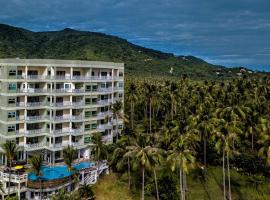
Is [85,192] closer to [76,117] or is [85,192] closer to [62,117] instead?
[62,117]

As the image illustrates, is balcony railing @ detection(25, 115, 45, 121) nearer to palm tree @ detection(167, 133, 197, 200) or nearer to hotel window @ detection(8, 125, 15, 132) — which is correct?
hotel window @ detection(8, 125, 15, 132)

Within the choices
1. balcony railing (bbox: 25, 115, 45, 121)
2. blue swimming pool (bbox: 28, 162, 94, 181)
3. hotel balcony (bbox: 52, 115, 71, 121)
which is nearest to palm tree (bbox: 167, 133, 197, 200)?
blue swimming pool (bbox: 28, 162, 94, 181)

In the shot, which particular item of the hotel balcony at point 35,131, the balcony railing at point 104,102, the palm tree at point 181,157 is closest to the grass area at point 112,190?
the palm tree at point 181,157

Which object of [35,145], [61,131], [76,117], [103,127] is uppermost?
[76,117]

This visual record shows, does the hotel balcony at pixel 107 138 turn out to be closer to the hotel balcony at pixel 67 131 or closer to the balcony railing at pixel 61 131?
the hotel balcony at pixel 67 131

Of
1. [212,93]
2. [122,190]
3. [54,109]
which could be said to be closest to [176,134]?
[122,190]

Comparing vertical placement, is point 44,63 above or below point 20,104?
above

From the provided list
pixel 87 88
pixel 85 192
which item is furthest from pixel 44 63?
pixel 85 192
